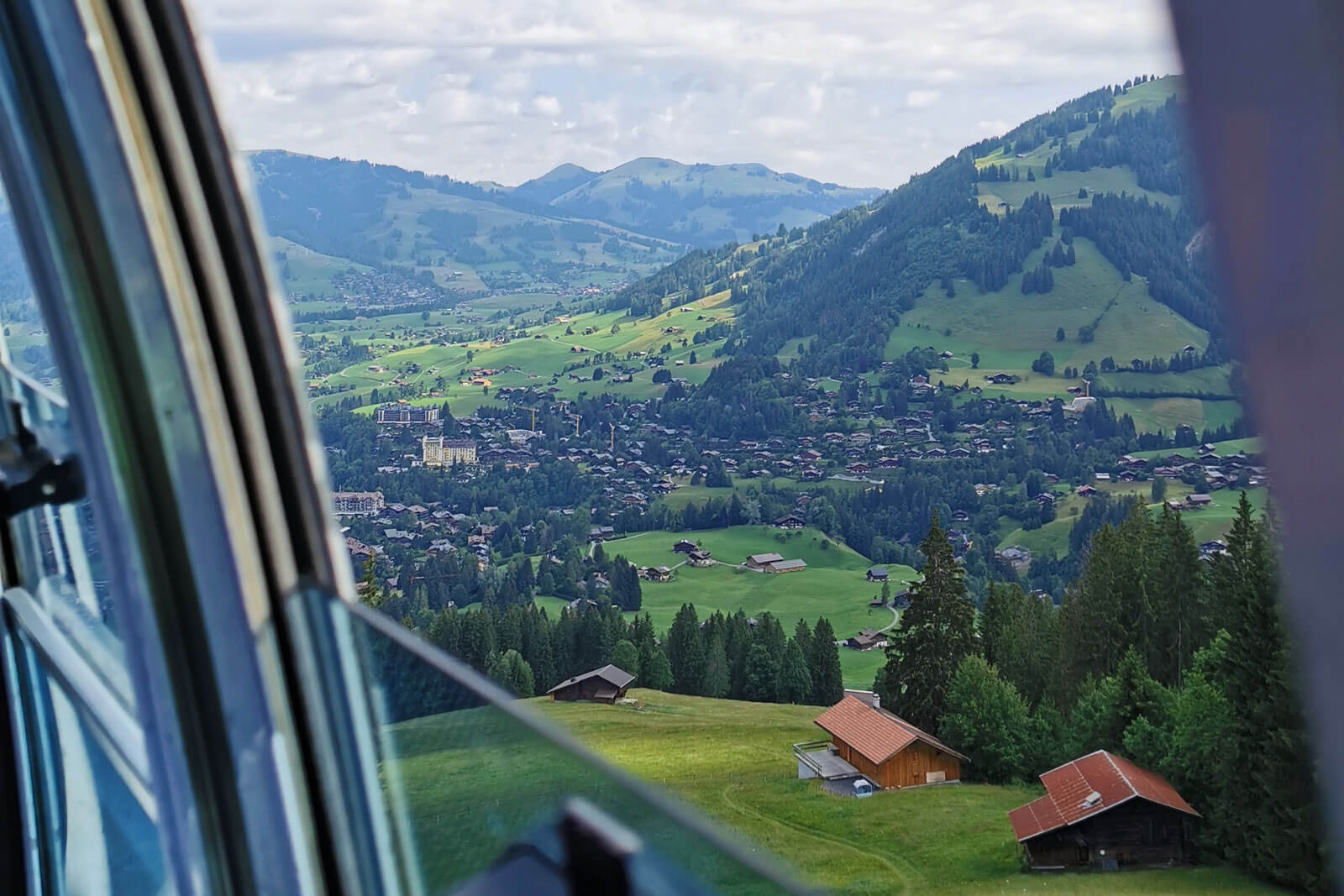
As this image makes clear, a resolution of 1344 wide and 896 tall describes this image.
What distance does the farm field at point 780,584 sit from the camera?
3.12 metres

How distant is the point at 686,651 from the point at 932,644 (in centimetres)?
63

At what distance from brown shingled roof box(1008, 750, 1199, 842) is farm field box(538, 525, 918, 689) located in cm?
99

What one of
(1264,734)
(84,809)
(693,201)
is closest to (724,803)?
(84,809)

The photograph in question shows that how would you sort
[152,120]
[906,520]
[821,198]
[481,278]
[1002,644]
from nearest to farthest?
[152,120], [1002,644], [906,520], [821,198], [481,278]

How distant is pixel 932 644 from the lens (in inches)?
112

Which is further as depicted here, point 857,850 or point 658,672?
point 658,672

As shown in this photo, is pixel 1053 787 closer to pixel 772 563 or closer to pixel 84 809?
pixel 84 809

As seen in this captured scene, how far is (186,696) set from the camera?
1131mm

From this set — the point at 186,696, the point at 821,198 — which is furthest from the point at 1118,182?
the point at 821,198

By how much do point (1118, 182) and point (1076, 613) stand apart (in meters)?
0.80

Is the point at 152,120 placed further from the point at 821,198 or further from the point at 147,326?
the point at 821,198

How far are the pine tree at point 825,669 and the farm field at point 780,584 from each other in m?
0.03

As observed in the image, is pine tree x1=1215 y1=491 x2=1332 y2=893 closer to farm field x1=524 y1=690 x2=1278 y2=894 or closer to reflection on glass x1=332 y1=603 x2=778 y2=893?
reflection on glass x1=332 y1=603 x2=778 y2=893

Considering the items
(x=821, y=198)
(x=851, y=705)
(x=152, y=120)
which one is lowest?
(x=851, y=705)
